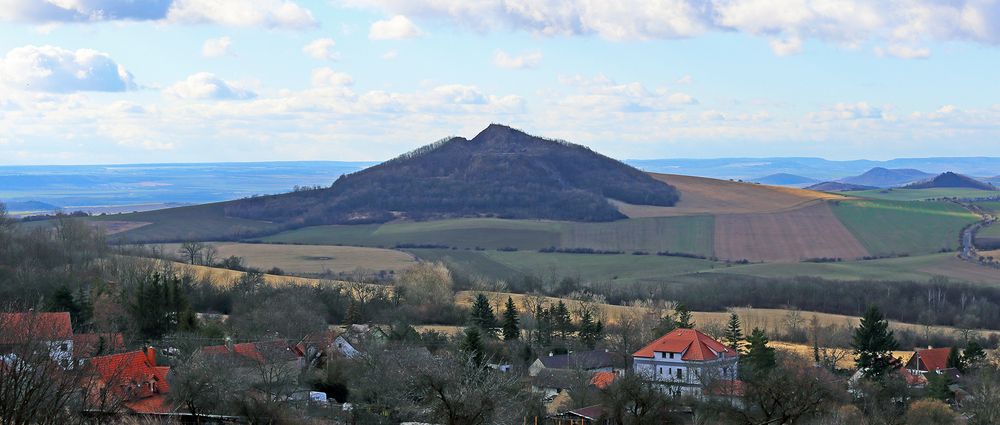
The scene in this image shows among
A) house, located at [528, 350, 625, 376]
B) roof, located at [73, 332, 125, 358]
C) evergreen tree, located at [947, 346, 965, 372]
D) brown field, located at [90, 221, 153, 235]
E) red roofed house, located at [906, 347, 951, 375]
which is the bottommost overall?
red roofed house, located at [906, 347, 951, 375]

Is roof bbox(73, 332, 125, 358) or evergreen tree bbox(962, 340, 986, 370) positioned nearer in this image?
roof bbox(73, 332, 125, 358)

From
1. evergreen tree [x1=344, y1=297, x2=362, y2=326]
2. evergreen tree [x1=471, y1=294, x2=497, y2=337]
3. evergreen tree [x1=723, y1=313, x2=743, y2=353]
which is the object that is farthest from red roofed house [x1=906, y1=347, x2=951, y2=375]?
evergreen tree [x1=344, y1=297, x2=362, y2=326]

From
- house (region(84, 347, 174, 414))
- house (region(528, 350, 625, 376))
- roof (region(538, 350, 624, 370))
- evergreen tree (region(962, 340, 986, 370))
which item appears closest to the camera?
house (region(84, 347, 174, 414))

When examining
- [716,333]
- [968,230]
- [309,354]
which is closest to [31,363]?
[309,354]

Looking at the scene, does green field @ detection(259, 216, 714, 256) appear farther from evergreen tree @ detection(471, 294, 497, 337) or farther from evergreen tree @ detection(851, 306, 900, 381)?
evergreen tree @ detection(851, 306, 900, 381)

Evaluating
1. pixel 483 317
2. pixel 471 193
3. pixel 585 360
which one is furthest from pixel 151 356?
pixel 471 193

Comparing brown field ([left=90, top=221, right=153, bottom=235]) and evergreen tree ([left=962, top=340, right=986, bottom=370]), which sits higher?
brown field ([left=90, top=221, right=153, bottom=235])

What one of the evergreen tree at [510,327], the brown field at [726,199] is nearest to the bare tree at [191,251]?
the evergreen tree at [510,327]
